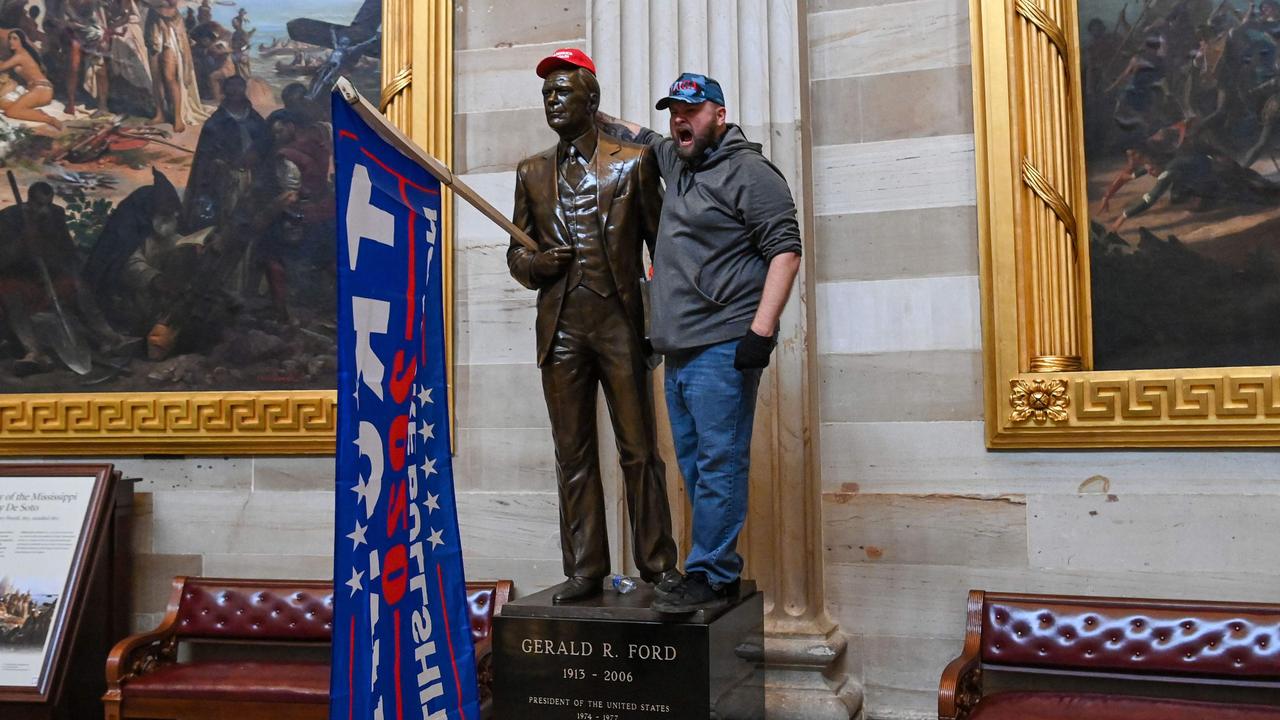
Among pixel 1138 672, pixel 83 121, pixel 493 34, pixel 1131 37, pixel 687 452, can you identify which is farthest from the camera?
pixel 83 121

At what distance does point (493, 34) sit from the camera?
19.0 feet

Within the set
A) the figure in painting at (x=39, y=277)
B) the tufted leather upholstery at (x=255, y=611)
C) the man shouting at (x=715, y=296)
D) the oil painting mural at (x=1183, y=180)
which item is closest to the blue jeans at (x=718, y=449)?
the man shouting at (x=715, y=296)

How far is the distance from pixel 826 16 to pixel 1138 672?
10.8 ft

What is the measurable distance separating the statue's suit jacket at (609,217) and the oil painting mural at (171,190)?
225 cm

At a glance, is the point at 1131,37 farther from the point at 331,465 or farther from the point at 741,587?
the point at 331,465

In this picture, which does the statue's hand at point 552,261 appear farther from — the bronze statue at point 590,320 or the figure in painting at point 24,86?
the figure in painting at point 24,86

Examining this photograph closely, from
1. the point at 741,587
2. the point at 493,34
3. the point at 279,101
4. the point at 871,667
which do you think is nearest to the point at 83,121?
the point at 279,101

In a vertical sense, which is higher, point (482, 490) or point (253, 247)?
point (253, 247)

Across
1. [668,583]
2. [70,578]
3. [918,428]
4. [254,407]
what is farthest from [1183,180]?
[70,578]

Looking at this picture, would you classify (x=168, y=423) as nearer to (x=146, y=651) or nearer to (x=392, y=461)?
(x=146, y=651)

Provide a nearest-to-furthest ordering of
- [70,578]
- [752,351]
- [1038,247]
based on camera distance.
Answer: [752,351]
[1038,247]
[70,578]

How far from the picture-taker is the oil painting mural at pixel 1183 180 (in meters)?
4.80

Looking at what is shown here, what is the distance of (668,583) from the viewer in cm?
377

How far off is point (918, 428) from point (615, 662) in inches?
83.0
